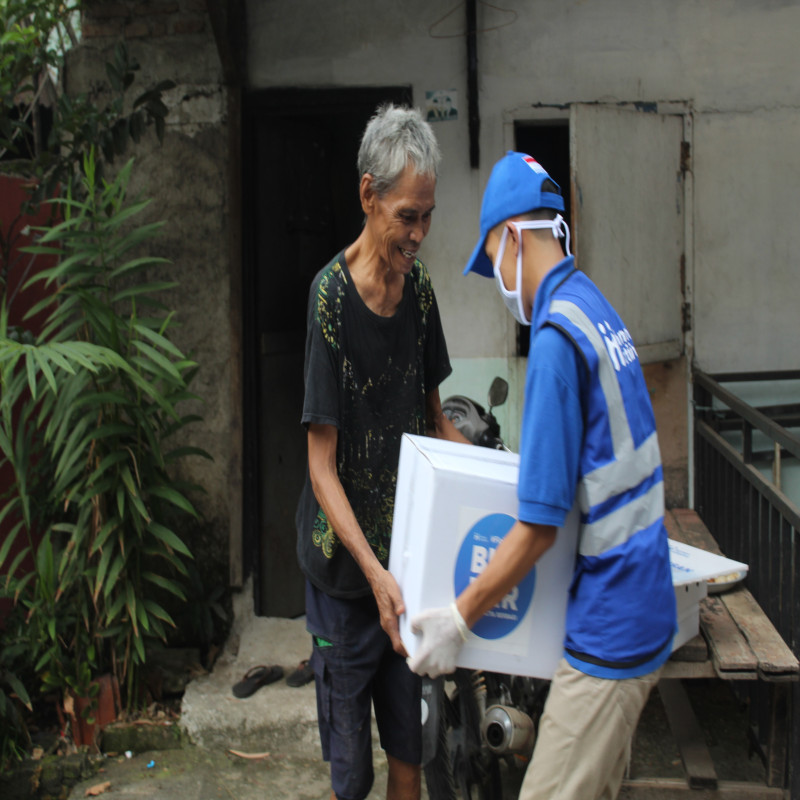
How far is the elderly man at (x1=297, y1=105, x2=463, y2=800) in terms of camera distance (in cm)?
207

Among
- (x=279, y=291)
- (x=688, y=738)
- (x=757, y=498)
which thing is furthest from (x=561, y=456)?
(x=279, y=291)

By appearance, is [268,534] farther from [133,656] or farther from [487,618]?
[487,618]

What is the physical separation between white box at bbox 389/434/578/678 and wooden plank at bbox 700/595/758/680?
1.04 metres

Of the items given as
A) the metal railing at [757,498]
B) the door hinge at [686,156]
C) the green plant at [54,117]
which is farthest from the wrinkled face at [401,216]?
the door hinge at [686,156]

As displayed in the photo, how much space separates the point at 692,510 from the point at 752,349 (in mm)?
858

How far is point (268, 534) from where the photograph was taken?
4.44 meters

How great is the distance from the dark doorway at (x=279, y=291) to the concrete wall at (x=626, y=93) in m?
0.18

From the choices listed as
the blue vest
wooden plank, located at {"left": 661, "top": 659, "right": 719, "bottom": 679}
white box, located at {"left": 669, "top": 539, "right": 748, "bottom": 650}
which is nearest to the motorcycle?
wooden plank, located at {"left": 661, "top": 659, "right": 719, "bottom": 679}

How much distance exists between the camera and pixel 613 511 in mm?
1644

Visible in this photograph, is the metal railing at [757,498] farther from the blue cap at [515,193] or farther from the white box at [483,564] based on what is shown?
the blue cap at [515,193]

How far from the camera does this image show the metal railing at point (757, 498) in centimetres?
274

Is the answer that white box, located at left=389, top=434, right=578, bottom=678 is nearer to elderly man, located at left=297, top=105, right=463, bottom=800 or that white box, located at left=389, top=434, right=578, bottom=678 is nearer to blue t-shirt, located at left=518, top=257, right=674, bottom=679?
blue t-shirt, located at left=518, top=257, right=674, bottom=679

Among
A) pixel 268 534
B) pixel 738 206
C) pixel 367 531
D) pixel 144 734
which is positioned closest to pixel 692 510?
pixel 738 206

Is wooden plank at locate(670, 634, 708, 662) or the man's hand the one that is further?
wooden plank at locate(670, 634, 708, 662)
